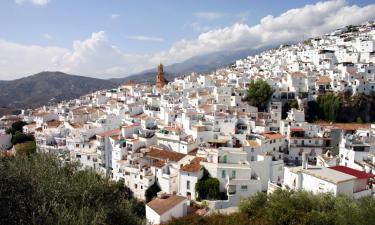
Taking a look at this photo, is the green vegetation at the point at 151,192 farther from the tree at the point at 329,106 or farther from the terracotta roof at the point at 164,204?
the tree at the point at 329,106

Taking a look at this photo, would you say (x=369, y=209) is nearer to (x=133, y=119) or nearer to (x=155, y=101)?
(x=133, y=119)

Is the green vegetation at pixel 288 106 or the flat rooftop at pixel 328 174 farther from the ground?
the green vegetation at pixel 288 106

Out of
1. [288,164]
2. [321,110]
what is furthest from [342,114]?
[288,164]

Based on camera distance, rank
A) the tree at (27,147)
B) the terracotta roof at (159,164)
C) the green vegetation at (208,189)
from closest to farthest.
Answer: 1. the green vegetation at (208,189)
2. the terracotta roof at (159,164)
3. the tree at (27,147)

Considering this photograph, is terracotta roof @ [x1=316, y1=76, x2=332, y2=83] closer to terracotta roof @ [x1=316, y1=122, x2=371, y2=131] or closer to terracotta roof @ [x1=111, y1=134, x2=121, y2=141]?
terracotta roof @ [x1=316, y1=122, x2=371, y2=131]

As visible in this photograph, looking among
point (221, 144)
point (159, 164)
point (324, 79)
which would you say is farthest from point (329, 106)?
point (159, 164)

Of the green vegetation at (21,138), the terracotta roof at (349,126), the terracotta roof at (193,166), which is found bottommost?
the green vegetation at (21,138)

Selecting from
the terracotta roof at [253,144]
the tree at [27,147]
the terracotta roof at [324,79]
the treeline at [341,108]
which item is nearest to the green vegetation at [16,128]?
the tree at [27,147]

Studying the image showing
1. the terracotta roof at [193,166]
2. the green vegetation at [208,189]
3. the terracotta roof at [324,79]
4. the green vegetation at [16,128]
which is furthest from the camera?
the green vegetation at [16,128]
